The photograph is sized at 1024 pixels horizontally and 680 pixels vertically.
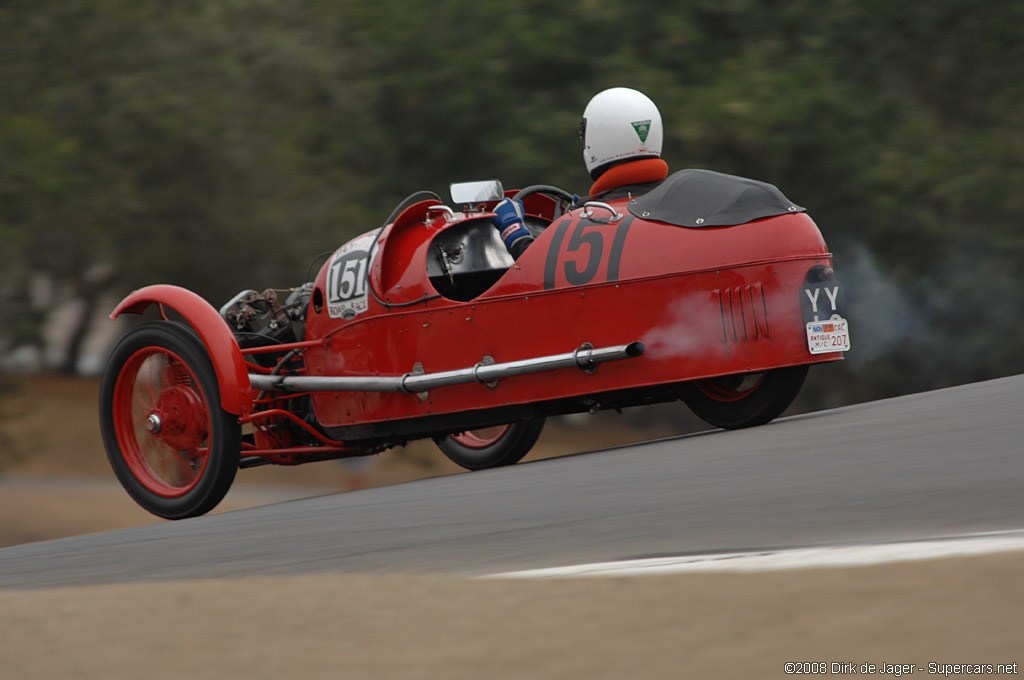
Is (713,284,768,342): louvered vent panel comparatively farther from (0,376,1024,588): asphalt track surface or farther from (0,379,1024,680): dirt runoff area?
(0,379,1024,680): dirt runoff area

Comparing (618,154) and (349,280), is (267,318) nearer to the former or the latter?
(349,280)

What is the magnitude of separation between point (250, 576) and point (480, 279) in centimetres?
338

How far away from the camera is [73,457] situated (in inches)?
875

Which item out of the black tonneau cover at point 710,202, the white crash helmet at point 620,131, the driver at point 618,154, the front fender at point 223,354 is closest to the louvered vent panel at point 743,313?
the black tonneau cover at point 710,202

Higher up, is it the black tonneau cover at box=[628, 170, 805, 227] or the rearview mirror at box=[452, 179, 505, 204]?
the rearview mirror at box=[452, 179, 505, 204]

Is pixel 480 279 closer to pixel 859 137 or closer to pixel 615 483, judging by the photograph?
pixel 615 483

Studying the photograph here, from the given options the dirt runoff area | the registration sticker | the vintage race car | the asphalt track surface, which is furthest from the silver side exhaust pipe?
the dirt runoff area

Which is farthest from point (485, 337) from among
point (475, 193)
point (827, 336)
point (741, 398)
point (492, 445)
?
point (492, 445)

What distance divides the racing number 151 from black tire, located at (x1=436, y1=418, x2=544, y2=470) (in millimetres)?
1897

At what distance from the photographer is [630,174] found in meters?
7.57

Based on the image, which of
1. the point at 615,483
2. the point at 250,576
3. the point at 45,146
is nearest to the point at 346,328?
the point at 615,483

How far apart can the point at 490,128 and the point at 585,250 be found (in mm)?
Answer: 12038

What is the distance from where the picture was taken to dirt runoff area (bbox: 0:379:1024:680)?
2969 mm

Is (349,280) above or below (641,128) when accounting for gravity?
below
